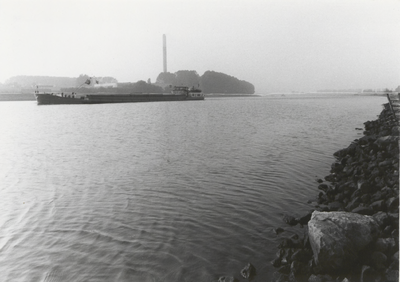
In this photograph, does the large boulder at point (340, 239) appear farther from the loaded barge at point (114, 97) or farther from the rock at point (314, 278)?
the loaded barge at point (114, 97)

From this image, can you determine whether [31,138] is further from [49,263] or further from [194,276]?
[194,276]

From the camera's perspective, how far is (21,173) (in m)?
14.4

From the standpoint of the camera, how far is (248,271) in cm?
592

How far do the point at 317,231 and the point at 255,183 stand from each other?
19.9 ft

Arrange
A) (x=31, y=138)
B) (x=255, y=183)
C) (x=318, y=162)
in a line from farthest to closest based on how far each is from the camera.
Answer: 1. (x=31, y=138)
2. (x=318, y=162)
3. (x=255, y=183)

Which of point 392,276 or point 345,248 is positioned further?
point 345,248

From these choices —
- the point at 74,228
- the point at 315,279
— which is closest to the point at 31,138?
the point at 74,228

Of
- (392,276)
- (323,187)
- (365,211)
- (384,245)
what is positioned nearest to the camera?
(392,276)

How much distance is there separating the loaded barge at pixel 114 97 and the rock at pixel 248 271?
289 feet

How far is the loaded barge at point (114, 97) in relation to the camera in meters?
84.8

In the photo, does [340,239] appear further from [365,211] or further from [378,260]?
[365,211]

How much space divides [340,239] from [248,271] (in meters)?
1.77

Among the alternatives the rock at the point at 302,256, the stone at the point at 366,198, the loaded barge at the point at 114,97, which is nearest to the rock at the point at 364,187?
the stone at the point at 366,198

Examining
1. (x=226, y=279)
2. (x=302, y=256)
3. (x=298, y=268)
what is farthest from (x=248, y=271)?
(x=302, y=256)
